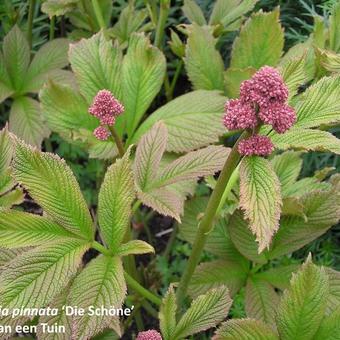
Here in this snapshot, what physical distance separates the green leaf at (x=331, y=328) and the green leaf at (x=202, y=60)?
60cm

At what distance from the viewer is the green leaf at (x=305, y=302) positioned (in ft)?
2.83

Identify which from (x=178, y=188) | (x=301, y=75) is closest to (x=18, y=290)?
(x=178, y=188)

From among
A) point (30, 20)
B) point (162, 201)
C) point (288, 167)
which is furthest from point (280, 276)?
point (30, 20)

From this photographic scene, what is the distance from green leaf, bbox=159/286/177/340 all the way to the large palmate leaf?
13.5 inches

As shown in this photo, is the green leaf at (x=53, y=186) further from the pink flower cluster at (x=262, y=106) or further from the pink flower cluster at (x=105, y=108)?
the pink flower cluster at (x=262, y=106)

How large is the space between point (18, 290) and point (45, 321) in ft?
0.46

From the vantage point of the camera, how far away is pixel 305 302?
2.84 feet

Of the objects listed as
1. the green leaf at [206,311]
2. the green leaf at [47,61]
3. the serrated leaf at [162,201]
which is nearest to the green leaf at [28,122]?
the green leaf at [47,61]

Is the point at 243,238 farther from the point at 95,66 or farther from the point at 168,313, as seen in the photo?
the point at 95,66

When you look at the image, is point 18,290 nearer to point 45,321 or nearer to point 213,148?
point 45,321

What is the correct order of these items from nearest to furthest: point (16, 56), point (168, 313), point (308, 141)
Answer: point (308, 141)
point (168, 313)
point (16, 56)

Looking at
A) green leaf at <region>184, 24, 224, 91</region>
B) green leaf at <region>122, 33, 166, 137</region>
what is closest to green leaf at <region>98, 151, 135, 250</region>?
green leaf at <region>122, 33, 166, 137</region>

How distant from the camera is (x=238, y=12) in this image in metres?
1.34

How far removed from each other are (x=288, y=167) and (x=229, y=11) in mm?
439
